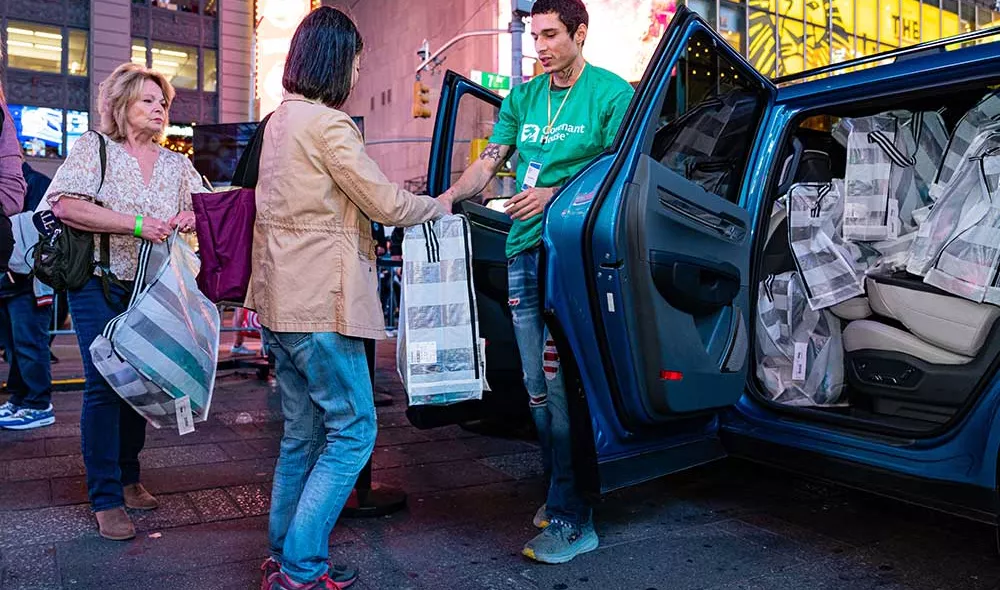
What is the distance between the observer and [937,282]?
3.38 metres

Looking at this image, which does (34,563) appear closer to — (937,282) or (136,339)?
(136,339)

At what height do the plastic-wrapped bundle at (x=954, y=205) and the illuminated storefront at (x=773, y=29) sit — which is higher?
the illuminated storefront at (x=773, y=29)

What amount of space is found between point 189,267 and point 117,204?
38 cm

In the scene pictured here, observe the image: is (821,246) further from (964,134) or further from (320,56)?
(320,56)

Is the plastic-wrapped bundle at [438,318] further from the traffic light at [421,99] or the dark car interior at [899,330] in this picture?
the traffic light at [421,99]

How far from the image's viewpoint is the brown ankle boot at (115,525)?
3.18 meters

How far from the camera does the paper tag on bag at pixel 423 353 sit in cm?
282

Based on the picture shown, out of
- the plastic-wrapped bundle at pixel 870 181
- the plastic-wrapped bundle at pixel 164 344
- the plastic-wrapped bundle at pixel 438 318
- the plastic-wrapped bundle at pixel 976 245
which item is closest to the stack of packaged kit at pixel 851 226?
the plastic-wrapped bundle at pixel 870 181

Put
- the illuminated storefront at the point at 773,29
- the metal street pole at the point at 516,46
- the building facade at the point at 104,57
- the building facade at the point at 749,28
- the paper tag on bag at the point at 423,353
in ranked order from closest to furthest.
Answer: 1. the paper tag on bag at the point at 423,353
2. the metal street pole at the point at 516,46
3. the illuminated storefront at the point at 773,29
4. the building facade at the point at 749,28
5. the building facade at the point at 104,57

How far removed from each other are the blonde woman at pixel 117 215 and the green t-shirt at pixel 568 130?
1360 mm

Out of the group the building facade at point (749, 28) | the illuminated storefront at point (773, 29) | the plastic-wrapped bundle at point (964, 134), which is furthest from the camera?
the building facade at point (749, 28)

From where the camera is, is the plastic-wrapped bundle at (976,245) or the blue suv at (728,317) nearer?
the blue suv at (728,317)

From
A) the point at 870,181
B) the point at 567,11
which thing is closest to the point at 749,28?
the point at 870,181

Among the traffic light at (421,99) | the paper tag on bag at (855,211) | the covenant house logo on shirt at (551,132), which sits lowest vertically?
the paper tag on bag at (855,211)
